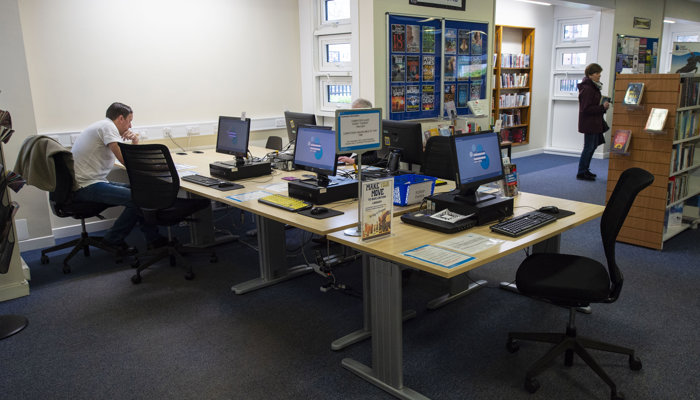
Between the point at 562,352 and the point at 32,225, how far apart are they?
15.1ft

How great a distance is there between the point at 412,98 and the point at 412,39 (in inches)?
25.8

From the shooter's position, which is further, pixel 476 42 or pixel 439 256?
pixel 476 42

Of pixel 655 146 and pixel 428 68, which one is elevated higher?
pixel 428 68

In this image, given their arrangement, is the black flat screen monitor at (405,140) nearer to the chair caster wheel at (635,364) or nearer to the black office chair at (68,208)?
the chair caster wheel at (635,364)

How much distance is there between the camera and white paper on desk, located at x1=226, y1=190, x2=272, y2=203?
3.45 meters

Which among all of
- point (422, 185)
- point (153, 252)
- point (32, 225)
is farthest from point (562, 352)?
point (32, 225)

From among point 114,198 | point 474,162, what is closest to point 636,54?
point 474,162

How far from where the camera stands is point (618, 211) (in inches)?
95.1

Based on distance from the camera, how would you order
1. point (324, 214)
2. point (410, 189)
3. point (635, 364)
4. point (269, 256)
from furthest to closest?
point (269, 256)
point (410, 189)
point (324, 214)
point (635, 364)

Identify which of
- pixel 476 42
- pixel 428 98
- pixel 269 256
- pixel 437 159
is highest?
pixel 476 42

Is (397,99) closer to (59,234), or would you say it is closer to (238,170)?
(238,170)

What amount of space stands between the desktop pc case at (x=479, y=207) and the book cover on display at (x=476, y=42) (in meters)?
4.10

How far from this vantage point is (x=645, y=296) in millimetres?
3518

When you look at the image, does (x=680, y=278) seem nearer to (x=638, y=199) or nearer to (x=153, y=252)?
(x=638, y=199)
